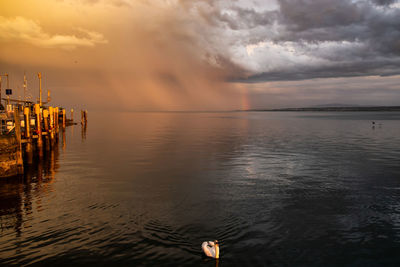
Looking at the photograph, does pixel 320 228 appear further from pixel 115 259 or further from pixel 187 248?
pixel 115 259

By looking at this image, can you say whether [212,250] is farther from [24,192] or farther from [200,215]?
[24,192]

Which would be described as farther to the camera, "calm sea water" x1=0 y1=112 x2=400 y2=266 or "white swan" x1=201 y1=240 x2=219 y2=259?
"calm sea water" x1=0 y1=112 x2=400 y2=266

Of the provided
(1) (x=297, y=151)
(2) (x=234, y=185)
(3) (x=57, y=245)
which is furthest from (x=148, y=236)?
(1) (x=297, y=151)

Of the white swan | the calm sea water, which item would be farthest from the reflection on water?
the white swan

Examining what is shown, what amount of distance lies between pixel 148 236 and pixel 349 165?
23.2m

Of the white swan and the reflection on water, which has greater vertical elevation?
the reflection on water

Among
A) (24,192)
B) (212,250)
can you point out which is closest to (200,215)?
(212,250)

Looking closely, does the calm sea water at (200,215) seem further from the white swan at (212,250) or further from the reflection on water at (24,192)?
the white swan at (212,250)

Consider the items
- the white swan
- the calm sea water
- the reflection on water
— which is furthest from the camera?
the reflection on water

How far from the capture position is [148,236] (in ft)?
40.4

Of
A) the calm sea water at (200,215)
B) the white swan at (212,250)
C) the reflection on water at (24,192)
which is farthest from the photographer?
the reflection on water at (24,192)

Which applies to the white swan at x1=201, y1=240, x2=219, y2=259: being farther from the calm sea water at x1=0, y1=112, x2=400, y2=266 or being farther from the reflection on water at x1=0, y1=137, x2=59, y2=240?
the reflection on water at x1=0, y1=137, x2=59, y2=240

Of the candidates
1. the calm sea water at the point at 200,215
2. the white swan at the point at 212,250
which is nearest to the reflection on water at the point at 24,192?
the calm sea water at the point at 200,215

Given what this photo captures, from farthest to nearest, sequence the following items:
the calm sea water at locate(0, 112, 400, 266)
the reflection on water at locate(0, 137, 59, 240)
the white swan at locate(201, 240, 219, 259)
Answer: the reflection on water at locate(0, 137, 59, 240) → the calm sea water at locate(0, 112, 400, 266) → the white swan at locate(201, 240, 219, 259)
